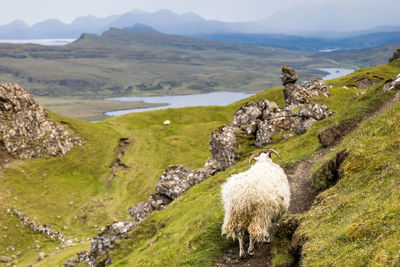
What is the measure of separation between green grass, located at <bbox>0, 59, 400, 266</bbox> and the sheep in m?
1.95

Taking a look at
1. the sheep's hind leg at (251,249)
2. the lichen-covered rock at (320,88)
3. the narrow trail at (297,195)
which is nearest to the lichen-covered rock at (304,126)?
the narrow trail at (297,195)

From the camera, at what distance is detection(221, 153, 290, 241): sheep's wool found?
16.5m

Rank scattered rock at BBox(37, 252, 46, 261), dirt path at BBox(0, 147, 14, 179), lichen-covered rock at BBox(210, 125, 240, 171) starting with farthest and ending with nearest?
1. dirt path at BBox(0, 147, 14, 179)
2. scattered rock at BBox(37, 252, 46, 261)
3. lichen-covered rock at BBox(210, 125, 240, 171)

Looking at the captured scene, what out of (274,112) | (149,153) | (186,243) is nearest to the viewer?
(186,243)

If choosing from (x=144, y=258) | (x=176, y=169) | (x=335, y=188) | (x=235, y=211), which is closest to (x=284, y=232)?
(x=235, y=211)

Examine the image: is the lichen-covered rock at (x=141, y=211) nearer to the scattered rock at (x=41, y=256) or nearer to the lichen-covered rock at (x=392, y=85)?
the scattered rock at (x=41, y=256)

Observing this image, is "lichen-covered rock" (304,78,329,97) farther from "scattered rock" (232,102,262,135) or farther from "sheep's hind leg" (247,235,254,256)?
"sheep's hind leg" (247,235,254,256)

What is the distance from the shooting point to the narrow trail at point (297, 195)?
16.7 meters

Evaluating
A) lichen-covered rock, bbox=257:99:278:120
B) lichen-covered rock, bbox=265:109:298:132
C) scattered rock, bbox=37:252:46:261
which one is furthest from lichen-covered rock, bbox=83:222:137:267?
lichen-covered rock, bbox=257:99:278:120

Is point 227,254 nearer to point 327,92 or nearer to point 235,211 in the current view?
point 235,211

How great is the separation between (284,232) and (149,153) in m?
67.8

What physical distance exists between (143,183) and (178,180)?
28095 mm

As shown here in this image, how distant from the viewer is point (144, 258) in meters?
24.2

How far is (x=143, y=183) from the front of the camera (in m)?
71.1
